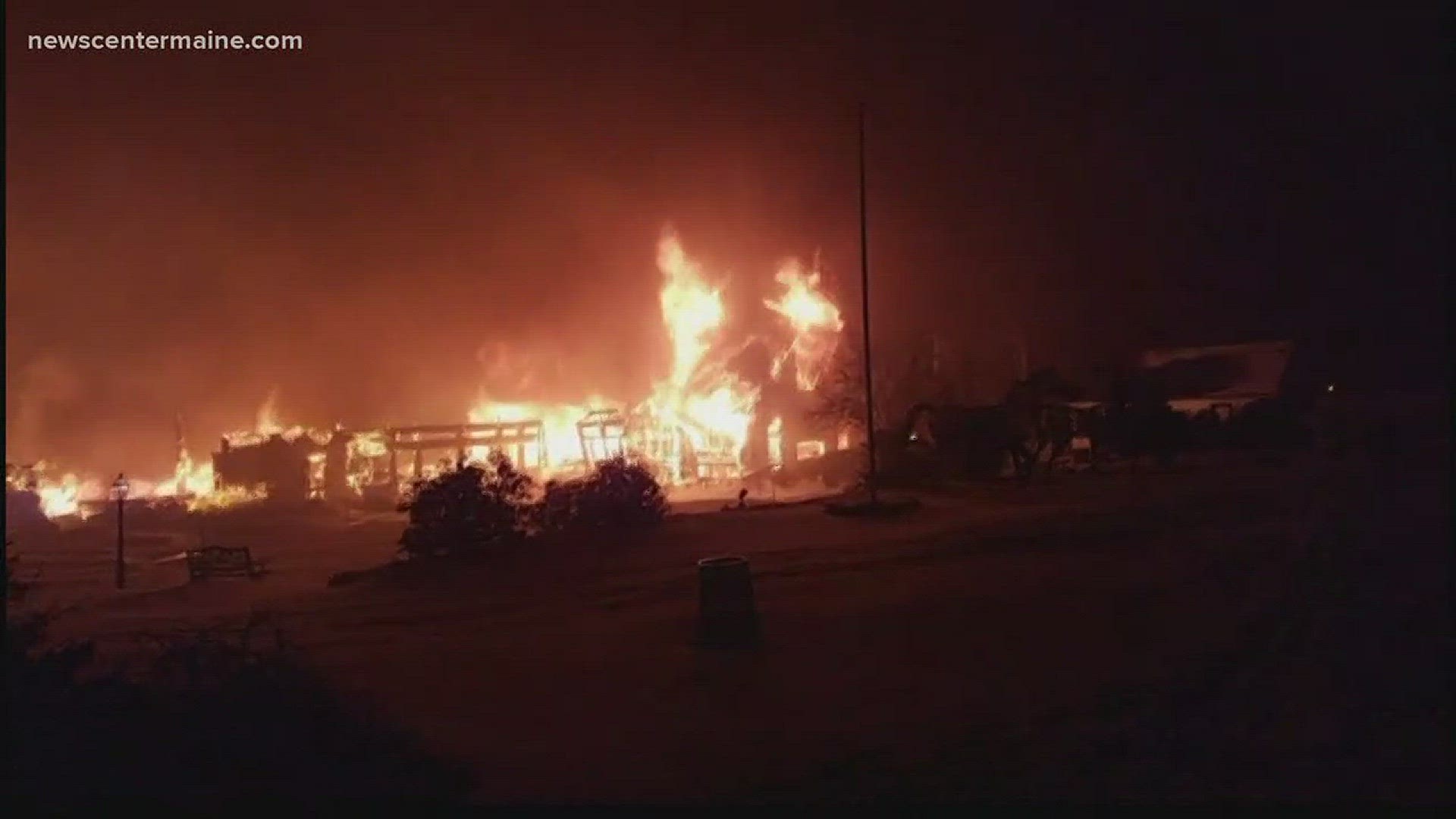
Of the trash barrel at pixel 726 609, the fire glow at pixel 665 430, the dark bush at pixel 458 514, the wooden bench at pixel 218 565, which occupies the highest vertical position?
the fire glow at pixel 665 430

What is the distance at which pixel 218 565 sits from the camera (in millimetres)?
22766

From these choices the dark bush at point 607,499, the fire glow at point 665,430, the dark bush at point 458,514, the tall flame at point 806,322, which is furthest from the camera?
the tall flame at point 806,322

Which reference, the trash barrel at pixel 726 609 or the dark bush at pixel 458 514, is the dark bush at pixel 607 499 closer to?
the dark bush at pixel 458 514

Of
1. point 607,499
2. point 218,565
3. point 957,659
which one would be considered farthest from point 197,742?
point 218,565

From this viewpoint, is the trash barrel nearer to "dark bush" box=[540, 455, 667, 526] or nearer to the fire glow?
"dark bush" box=[540, 455, 667, 526]

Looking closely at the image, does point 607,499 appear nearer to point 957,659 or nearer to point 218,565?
point 218,565

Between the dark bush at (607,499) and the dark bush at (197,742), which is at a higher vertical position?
the dark bush at (607,499)

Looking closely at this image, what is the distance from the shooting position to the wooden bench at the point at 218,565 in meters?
22.5

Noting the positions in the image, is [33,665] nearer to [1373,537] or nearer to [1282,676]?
[1282,676]

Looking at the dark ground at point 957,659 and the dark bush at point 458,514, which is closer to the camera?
the dark ground at point 957,659

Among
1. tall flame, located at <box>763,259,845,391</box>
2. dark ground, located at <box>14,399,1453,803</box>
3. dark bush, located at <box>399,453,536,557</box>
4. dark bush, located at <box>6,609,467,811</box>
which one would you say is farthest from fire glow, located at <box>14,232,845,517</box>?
dark bush, located at <box>6,609,467,811</box>

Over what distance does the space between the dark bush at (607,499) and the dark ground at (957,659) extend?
186 centimetres

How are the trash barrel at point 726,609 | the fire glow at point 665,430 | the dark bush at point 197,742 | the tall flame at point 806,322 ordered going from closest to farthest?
the dark bush at point 197,742, the trash barrel at point 726,609, the fire glow at point 665,430, the tall flame at point 806,322

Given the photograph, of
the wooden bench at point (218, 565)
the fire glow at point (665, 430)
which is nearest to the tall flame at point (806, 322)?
the fire glow at point (665, 430)
